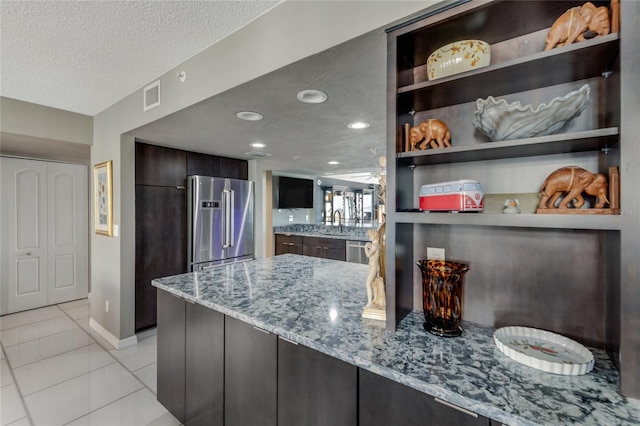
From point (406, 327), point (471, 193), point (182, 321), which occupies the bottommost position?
point (182, 321)

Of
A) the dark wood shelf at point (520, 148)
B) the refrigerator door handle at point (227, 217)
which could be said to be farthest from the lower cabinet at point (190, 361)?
the refrigerator door handle at point (227, 217)

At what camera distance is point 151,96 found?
238 centimetres

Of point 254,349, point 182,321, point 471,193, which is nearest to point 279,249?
point 182,321

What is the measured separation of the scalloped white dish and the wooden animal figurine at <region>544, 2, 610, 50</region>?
102cm

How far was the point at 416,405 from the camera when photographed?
0.91 meters

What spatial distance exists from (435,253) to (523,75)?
2.64ft

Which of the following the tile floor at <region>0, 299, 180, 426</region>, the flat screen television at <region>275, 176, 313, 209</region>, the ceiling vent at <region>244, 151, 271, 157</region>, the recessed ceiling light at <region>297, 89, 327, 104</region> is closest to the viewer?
the recessed ceiling light at <region>297, 89, 327, 104</region>

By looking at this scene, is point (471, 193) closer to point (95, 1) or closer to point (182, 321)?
point (182, 321)

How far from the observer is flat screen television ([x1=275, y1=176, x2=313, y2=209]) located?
6.33 metres

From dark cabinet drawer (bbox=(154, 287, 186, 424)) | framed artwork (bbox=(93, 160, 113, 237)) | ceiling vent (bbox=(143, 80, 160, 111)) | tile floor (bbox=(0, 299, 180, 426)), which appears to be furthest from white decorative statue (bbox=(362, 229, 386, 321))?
framed artwork (bbox=(93, 160, 113, 237))

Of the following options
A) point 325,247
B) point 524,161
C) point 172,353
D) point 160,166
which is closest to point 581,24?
point 524,161

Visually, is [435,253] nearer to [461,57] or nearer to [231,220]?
[461,57]

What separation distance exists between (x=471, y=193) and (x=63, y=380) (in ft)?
11.1

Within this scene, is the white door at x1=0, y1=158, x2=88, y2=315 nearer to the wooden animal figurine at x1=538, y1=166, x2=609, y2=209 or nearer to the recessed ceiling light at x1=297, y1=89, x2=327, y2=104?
the recessed ceiling light at x1=297, y1=89, x2=327, y2=104
